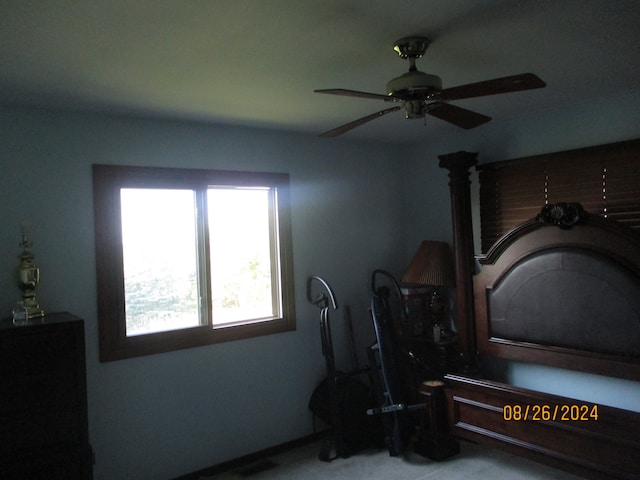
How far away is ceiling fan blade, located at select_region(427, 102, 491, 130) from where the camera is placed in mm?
2185

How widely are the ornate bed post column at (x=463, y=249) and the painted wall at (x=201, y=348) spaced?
0.89 meters

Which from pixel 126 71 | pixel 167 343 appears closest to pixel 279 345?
pixel 167 343

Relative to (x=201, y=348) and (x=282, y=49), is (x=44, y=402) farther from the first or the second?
(x=282, y=49)

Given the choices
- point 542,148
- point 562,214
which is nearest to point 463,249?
point 562,214

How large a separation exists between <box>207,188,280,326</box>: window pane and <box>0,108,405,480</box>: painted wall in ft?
0.70

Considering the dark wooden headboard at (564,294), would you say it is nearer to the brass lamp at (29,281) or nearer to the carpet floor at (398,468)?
the carpet floor at (398,468)

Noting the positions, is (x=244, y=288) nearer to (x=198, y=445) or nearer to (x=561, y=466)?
(x=198, y=445)

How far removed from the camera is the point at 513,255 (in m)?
3.43

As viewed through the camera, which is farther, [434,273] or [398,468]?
[434,273]

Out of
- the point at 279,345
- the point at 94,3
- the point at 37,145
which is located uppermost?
the point at 94,3

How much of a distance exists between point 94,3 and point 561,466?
3315mm

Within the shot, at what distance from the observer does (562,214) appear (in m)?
3.11

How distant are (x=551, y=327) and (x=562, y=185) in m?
0.99
